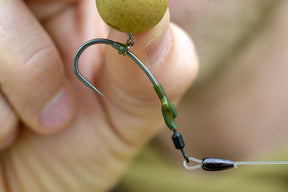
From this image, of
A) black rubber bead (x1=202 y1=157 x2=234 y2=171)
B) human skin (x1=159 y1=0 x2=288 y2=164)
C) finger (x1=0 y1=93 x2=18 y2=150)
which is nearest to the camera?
black rubber bead (x1=202 y1=157 x2=234 y2=171)

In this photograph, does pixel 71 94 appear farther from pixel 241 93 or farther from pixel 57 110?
pixel 241 93

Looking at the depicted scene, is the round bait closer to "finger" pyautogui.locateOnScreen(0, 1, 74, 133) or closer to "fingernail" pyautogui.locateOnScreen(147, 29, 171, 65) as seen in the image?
"fingernail" pyautogui.locateOnScreen(147, 29, 171, 65)

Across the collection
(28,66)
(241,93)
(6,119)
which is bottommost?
(241,93)

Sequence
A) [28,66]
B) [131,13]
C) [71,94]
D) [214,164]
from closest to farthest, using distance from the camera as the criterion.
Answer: [131,13] → [214,164] → [28,66] → [71,94]

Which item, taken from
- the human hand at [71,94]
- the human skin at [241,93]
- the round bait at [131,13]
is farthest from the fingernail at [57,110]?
the human skin at [241,93]

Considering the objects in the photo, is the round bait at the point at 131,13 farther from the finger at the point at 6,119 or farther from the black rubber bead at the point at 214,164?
the finger at the point at 6,119

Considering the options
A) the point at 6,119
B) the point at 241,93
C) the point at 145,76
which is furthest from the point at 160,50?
the point at 241,93

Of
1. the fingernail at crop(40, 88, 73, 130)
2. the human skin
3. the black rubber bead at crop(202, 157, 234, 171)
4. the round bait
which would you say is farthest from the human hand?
the human skin
